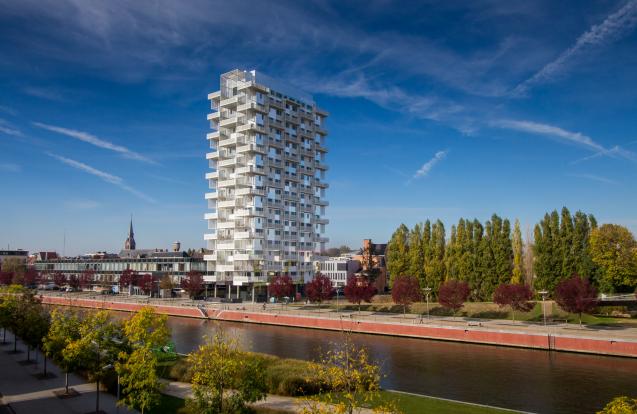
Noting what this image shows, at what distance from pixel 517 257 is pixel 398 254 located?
24.4 metres

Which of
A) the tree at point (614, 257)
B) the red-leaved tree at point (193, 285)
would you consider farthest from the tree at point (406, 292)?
the red-leaved tree at point (193, 285)

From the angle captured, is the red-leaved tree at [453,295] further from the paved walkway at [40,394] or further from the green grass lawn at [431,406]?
the paved walkway at [40,394]

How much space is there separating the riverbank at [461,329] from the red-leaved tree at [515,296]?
3237mm

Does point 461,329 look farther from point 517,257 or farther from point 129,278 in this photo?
point 129,278

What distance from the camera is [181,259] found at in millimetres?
144375

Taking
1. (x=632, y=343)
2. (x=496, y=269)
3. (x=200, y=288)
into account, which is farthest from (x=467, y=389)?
(x=200, y=288)

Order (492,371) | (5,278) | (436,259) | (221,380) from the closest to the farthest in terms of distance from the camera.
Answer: (221,380)
(492,371)
(436,259)
(5,278)

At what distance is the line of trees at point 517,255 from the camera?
7888cm

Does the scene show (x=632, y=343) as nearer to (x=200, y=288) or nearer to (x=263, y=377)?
(x=263, y=377)

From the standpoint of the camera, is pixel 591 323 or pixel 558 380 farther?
pixel 591 323

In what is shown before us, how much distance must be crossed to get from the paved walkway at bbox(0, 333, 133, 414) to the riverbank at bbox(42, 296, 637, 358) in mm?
8773

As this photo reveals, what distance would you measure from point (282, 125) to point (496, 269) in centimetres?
6540

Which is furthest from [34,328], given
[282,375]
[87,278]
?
[87,278]

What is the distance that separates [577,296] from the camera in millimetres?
62250
